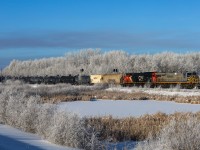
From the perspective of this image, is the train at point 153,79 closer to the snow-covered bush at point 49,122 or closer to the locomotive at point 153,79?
the locomotive at point 153,79

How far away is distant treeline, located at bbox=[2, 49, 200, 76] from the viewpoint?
123 m

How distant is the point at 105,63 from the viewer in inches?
5404

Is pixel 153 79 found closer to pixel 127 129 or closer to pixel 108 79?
pixel 108 79

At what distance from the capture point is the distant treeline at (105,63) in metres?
123

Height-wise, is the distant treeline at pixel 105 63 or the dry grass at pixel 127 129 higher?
the distant treeline at pixel 105 63

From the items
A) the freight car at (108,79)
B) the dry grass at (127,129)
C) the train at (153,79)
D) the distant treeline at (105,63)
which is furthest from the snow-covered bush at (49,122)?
the distant treeline at (105,63)

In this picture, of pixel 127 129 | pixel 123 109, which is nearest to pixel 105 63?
pixel 123 109

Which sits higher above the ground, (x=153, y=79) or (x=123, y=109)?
(x=153, y=79)

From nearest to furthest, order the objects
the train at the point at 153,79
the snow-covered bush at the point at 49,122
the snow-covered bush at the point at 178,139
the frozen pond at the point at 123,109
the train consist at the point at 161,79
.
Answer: the snow-covered bush at the point at 178,139 < the snow-covered bush at the point at 49,122 < the frozen pond at the point at 123,109 < the train consist at the point at 161,79 < the train at the point at 153,79

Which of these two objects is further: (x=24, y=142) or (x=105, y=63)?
(x=105, y=63)

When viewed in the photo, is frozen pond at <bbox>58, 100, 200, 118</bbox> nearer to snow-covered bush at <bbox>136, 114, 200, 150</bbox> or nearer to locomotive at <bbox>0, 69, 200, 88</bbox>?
snow-covered bush at <bbox>136, 114, 200, 150</bbox>

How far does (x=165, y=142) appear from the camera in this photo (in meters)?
10.4

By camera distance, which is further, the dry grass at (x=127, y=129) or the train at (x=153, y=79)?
the train at (x=153, y=79)

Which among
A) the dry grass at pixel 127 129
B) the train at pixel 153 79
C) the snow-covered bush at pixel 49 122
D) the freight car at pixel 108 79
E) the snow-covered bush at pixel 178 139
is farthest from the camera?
the freight car at pixel 108 79
